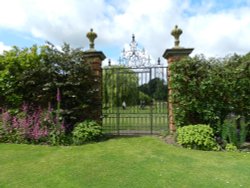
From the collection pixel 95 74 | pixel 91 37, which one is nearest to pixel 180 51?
pixel 95 74

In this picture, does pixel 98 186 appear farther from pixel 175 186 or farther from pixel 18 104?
pixel 18 104

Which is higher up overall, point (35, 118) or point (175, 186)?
point (35, 118)

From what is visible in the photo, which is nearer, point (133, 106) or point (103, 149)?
point (103, 149)

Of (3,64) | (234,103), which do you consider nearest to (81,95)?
(3,64)

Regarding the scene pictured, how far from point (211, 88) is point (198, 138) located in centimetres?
150

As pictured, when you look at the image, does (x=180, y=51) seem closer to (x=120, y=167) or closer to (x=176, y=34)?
(x=176, y=34)

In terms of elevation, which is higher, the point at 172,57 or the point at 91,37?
the point at 91,37

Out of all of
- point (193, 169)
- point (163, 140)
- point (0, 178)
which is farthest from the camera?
point (163, 140)

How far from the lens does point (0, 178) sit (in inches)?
152

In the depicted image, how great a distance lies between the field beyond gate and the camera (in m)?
7.64

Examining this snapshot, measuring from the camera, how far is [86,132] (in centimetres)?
641

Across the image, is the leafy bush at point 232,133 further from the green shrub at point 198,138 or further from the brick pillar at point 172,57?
the brick pillar at point 172,57

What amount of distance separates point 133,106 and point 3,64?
4.12m

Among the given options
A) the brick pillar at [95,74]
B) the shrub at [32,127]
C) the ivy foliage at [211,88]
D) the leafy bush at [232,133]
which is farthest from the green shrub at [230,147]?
the shrub at [32,127]
